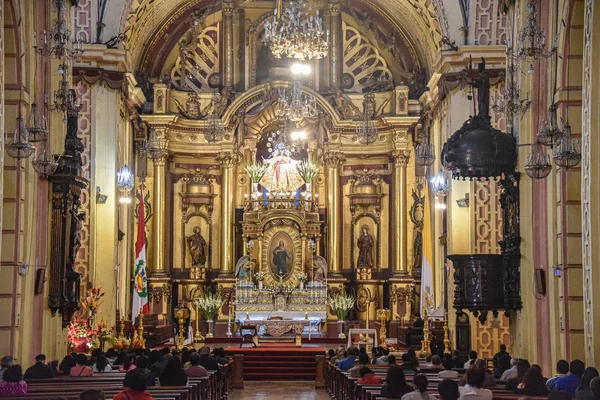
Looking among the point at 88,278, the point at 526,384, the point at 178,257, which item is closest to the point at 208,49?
the point at 178,257

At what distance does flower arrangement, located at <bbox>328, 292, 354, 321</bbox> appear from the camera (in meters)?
29.4

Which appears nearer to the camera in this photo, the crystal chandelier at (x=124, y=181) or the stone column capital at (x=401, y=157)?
the crystal chandelier at (x=124, y=181)

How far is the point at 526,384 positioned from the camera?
1042cm

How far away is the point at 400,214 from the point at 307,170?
10.0ft

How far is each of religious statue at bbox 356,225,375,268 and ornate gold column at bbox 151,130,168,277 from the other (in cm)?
584

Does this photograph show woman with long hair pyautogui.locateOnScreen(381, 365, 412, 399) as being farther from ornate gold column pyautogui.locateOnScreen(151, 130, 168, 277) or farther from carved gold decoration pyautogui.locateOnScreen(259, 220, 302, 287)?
ornate gold column pyautogui.locateOnScreen(151, 130, 168, 277)

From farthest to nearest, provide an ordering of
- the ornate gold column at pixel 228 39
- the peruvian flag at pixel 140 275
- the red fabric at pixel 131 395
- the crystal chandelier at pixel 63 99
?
the ornate gold column at pixel 228 39, the peruvian flag at pixel 140 275, the crystal chandelier at pixel 63 99, the red fabric at pixel 131 395

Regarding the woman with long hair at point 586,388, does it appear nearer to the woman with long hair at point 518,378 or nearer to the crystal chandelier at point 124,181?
the woman with long hair at point 518,378

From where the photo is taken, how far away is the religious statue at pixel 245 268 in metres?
30.4

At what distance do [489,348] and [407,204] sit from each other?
8.28 metres

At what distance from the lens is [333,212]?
31.0 meters

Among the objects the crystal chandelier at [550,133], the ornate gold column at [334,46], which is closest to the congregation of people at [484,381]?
the crystal chandelier at [550,133]

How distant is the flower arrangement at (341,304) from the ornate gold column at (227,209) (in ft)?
10.8

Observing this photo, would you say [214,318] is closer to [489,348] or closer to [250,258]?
[250,258]
